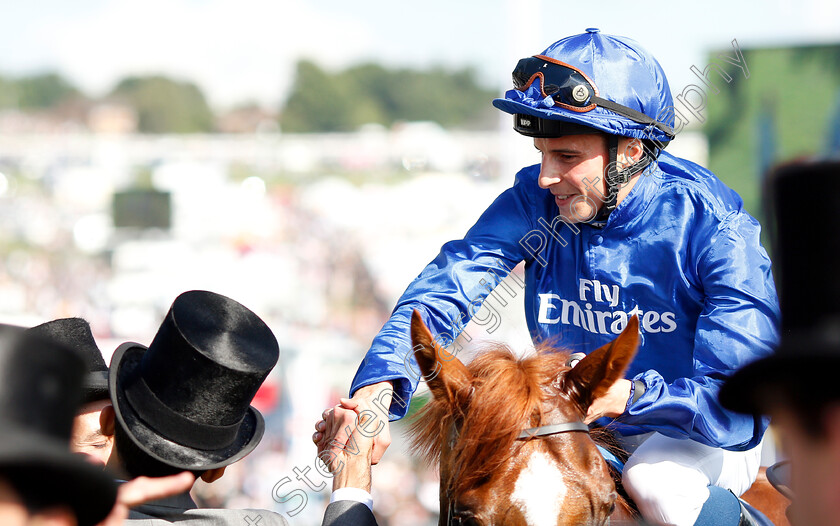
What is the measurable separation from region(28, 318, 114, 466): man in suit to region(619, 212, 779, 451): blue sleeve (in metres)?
1.66

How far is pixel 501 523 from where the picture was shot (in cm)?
205

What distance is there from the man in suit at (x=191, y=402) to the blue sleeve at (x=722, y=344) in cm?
92

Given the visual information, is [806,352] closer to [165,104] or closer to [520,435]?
[520,435]

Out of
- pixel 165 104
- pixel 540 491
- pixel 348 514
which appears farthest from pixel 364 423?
pixel 165 104

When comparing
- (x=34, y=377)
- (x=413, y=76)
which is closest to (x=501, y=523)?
(x=34, y=377)

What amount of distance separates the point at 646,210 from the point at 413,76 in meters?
91.5

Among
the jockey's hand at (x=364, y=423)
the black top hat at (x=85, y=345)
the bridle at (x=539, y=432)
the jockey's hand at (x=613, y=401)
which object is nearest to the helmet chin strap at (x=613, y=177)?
the jockey's hand at (x=613, y=401)

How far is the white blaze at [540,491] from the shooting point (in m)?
2.04

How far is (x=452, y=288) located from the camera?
9.48 feet

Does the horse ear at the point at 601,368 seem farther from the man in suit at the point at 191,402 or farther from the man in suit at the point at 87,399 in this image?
the man in suit at the point at 87,399

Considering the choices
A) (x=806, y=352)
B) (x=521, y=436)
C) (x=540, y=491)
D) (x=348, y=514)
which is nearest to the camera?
(x=806, y=352)

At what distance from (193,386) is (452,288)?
0.97 m

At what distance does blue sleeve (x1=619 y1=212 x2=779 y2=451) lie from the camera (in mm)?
2246

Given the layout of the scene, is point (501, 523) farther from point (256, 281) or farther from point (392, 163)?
point (392, 163)
